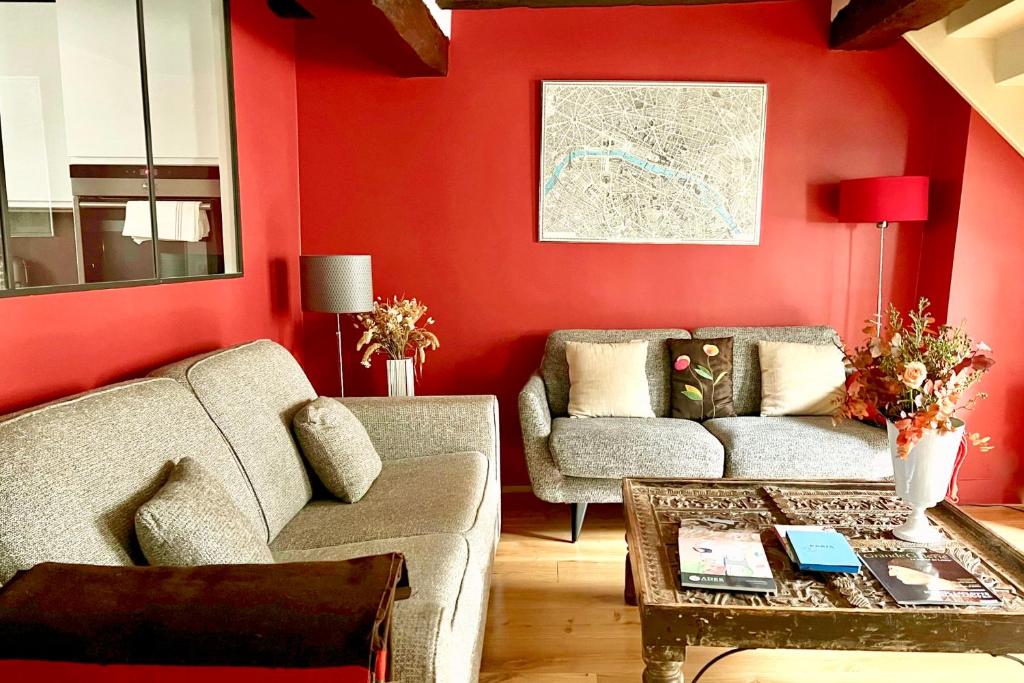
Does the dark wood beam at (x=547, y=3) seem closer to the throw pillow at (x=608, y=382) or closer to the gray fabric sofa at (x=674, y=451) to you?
the throw pillow at (x=608, y=382)

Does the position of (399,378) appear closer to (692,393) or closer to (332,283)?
(332,283)

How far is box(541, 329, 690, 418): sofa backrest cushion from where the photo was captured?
10.8ft

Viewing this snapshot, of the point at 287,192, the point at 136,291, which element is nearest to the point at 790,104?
the point at 287,192

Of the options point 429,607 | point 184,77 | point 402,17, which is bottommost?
point 429,607

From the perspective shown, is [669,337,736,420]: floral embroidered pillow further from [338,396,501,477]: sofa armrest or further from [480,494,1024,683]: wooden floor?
[338,396,501,477]: sofa armrest

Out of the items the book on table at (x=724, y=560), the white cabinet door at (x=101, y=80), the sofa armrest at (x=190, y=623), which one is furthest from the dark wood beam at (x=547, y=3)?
the sofa armrest at (x=190, y=623)

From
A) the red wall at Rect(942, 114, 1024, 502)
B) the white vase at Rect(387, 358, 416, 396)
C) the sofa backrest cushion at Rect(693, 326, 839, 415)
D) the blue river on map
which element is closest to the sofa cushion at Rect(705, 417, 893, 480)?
the sofa backrest cushion at Rect(693, 326, 839, 415)

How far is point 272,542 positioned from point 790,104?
314 cm

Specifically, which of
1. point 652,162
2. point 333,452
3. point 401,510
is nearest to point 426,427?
point 333,452

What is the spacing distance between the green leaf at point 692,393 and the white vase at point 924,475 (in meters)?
1.36

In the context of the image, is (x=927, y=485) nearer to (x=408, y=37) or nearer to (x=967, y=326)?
(x=967, y=326)

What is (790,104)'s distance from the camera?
3418 millimetres

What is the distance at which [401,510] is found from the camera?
6.50 ft

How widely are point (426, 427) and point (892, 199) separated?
2.35m
